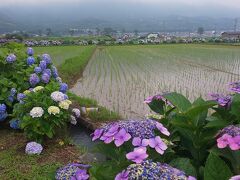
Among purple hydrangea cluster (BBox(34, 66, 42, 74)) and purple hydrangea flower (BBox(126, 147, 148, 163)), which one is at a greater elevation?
purple hydrangea flower (BBox(126, 147, 148, 163))

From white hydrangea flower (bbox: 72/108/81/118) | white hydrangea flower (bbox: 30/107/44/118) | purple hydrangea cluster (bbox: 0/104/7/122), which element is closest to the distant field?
white hydrangea flower (bbox: 72/108/81/118)

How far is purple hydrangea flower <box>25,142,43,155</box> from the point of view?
16.0 feet

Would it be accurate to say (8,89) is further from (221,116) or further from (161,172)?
(161,172)

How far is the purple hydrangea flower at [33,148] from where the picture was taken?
4.87 m

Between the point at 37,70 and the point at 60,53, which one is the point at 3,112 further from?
the point at 60,53

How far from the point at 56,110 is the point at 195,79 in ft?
26.4

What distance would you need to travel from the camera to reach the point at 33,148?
4.88 metres

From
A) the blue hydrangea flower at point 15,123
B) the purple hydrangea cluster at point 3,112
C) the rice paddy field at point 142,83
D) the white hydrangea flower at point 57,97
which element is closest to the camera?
the white hydrangea flower at point 57,97

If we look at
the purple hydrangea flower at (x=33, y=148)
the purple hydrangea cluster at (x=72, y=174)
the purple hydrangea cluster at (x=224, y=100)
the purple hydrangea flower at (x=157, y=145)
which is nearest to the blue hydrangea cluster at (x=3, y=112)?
the purple hydrangea flower at (x=33, y=148)

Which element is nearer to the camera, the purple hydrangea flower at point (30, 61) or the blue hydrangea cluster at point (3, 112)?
the blue hydrangea cluster at point (3, 112)

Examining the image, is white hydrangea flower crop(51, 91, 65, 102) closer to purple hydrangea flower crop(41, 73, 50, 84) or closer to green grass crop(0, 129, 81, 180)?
green grass crop(0, 129, 81, 180)

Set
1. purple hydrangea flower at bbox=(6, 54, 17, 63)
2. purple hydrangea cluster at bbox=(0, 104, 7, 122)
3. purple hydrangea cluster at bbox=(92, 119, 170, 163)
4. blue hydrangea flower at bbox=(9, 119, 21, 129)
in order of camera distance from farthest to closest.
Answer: purple hydrangea flower at bbox=(6, 54, 17, 63)
purple hydrangea cluster at bbox=(0, 104, 7, 122)
blue hydrangea flower at bbox=(9, 119, 21, 129)
purple hydrangea cluster at bbox=(92, 119, 170, 163)

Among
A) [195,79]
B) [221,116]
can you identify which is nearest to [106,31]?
[195,79]

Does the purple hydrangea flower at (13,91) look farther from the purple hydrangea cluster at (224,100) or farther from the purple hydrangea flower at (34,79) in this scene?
the purple hydrangea cluster at (224,100)
